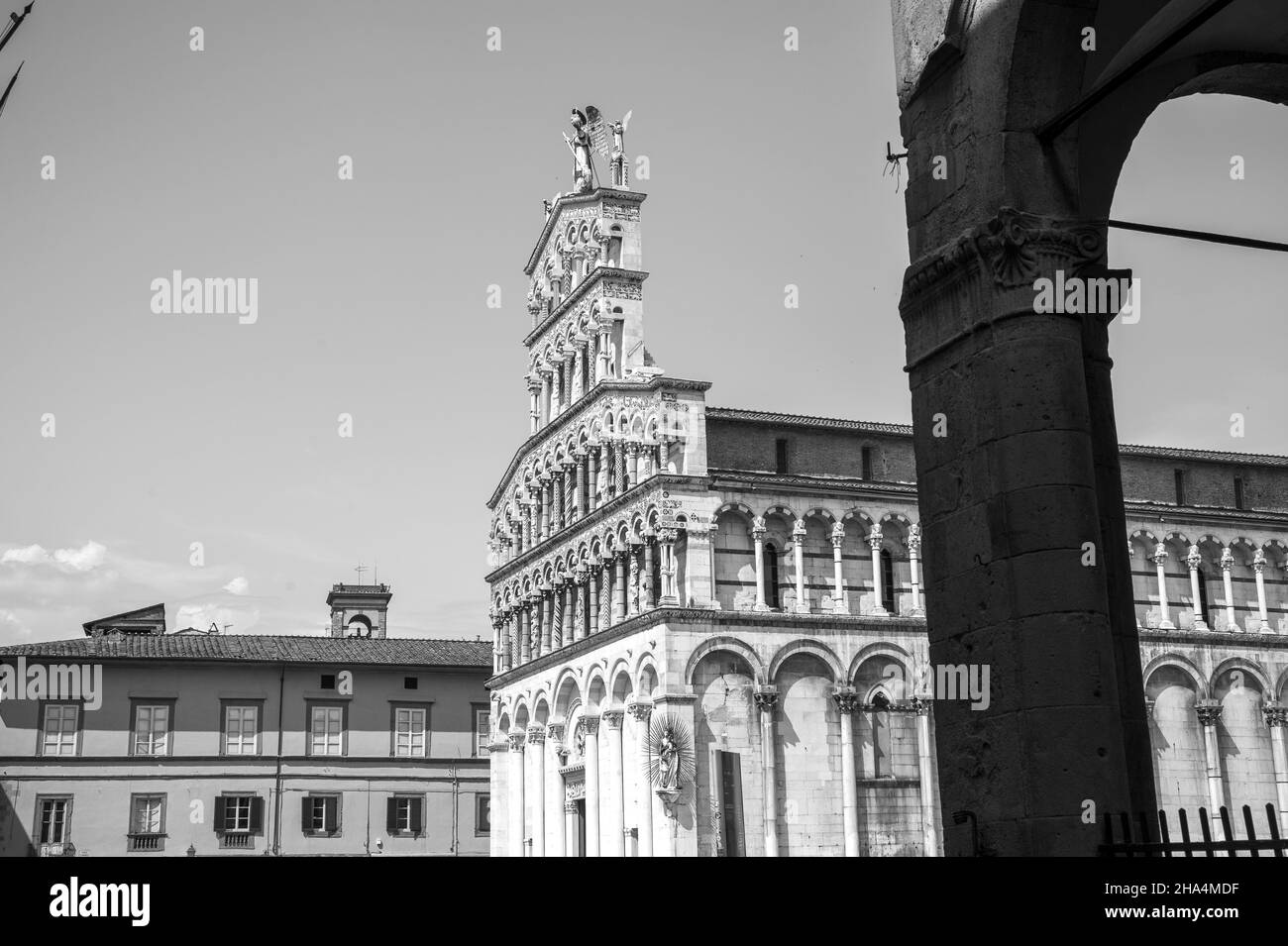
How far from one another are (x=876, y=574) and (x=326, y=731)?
2562 centimetres

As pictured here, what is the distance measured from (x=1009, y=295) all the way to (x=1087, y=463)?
120cm

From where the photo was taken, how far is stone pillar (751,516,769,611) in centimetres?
3978

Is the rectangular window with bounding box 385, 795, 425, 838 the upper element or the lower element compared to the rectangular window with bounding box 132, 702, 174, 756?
lower

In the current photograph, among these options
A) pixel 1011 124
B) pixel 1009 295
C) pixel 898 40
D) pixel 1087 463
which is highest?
pixel 898 40

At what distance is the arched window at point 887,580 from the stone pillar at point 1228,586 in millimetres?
12602

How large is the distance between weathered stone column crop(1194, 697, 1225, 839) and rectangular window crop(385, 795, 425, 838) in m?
29.0

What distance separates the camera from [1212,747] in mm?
44656

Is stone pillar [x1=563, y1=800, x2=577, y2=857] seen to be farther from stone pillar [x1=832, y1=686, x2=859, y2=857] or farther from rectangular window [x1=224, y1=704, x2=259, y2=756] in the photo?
rectangular window [x1=224, y1=704, x2=259, y2=756]

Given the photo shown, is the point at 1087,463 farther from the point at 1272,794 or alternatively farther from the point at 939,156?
the point at 1272,794

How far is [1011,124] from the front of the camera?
31.4ft

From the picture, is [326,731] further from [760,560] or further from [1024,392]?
[1024,392]

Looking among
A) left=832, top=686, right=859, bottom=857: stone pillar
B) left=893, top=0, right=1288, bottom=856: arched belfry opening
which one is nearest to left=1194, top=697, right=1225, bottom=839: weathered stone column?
left=832, top=686, right=859, bottom=857: stone pillar
